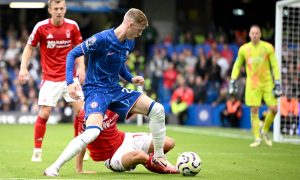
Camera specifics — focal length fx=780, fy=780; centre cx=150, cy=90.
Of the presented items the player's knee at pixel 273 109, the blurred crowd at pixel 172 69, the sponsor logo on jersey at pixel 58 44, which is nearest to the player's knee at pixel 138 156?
the sponsor logo on jersey at pixel 58 44

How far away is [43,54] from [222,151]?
3922 millimetres

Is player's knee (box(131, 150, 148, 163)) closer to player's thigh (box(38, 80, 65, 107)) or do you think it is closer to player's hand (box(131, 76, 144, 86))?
player's hand (box(131, 76, 144, 86))

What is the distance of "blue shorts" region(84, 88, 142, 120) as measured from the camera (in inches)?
366

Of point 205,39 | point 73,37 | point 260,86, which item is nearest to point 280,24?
point 260,86

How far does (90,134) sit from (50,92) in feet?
9.86

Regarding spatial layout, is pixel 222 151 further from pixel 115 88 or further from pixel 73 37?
pixel 115 88

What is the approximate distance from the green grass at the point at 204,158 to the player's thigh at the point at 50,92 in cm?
88

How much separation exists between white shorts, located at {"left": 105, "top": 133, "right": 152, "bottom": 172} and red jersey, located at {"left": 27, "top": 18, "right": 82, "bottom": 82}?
238 cm

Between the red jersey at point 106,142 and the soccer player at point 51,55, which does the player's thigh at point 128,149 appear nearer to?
the red jersey at point 106,142

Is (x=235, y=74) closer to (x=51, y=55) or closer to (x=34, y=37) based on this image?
(x=51, y=55)

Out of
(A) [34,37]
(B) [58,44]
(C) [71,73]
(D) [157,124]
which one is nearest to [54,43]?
(B) [58,44]

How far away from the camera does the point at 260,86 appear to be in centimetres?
1572

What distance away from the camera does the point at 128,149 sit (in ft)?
31.8

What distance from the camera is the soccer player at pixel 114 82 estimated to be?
362 inches
